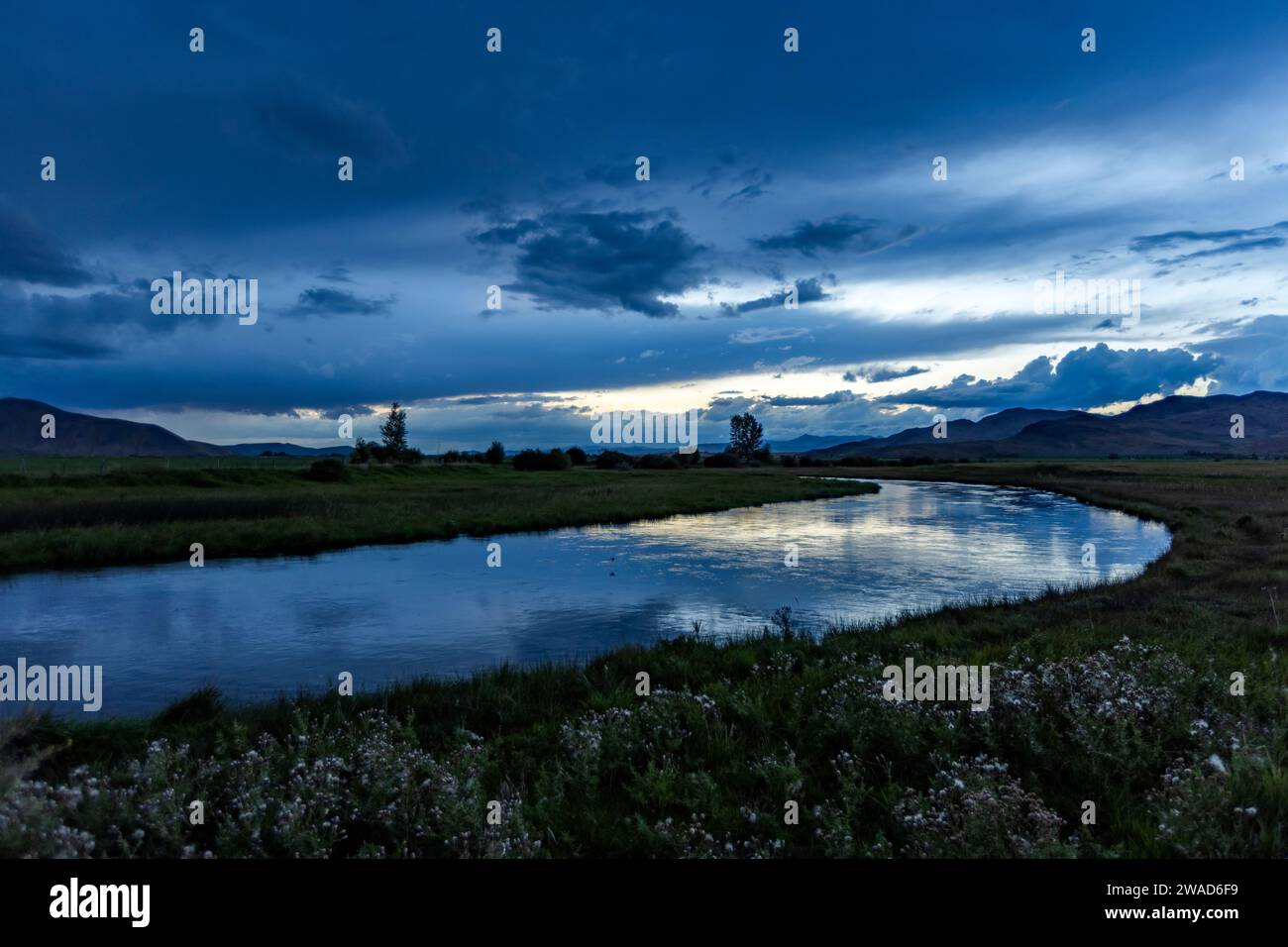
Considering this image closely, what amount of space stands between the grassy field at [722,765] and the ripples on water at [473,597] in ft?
12.5

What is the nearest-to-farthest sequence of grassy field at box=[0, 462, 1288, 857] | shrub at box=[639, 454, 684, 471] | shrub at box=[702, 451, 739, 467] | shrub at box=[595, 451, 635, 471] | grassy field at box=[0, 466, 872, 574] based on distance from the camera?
grassy field at box=[0, 462, 1288, 857] → grassy field at box=[0, 466, 872, 574] → shrub at box=[595, 451, 635, 471] → shrub at box=[639, 454, 684, 471] → shrub at box=[702, 451, 739, 467]

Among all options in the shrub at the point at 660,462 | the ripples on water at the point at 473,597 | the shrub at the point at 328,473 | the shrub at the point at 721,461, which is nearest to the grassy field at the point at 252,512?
Answer: the shrub at the point at 328,473

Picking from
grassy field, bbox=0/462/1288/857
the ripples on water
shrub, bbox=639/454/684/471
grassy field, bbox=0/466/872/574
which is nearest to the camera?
grassy field, bbox=0/462/1288/857

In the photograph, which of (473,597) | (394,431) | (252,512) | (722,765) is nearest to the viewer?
(722,765)

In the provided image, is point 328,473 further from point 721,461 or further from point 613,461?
point 721,461

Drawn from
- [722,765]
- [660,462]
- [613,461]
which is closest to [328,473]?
[722,765]

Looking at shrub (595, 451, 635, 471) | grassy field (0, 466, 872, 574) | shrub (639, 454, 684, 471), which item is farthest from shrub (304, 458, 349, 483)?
shrub (639, 454, 684, 471)

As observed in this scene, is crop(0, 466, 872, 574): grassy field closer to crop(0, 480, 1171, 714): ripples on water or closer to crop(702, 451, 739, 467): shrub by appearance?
crop(0, 480, 1171, 714): ripples on water

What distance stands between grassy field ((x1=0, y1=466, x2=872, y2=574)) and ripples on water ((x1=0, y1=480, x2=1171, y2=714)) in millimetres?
2891

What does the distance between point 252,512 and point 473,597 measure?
26.8m

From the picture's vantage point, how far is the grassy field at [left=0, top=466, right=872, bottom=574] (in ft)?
99.7

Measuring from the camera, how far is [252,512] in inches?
1661
